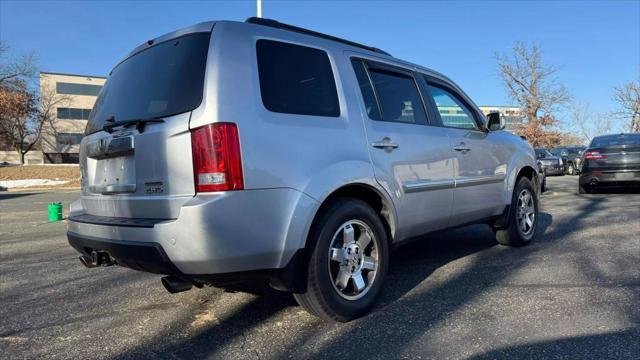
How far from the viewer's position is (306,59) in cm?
329

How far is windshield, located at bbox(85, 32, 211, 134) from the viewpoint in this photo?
2822 mm

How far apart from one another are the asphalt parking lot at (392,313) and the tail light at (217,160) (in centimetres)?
101

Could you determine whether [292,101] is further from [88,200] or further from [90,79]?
[90,79]

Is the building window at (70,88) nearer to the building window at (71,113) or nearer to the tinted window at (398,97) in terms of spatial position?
the building window at (71,113)

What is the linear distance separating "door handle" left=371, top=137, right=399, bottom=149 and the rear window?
9653mm

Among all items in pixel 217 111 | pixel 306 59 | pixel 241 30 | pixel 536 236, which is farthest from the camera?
pixel 536 236

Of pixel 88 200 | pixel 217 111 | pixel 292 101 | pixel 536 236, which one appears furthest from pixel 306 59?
pixel 536 236

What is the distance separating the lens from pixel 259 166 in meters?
2.71

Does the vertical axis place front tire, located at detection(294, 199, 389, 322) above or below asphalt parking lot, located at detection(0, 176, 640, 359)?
above

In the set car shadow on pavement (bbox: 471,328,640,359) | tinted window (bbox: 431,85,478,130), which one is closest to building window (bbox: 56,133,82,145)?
tinted window (bbox: 431,85,478,130)

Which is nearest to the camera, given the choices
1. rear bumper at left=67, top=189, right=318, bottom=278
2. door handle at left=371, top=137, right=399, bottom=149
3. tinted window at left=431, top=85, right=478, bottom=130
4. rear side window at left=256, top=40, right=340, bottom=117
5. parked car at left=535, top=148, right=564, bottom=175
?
rear bumper at left=67, top=189, right=318, bottom=278

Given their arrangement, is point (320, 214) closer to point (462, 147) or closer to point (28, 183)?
point (462, 147)

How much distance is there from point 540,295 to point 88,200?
349 centimetres

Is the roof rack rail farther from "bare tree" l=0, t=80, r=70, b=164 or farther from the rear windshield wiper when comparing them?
"bare tree" l=0, t=80, r=70, b=164
